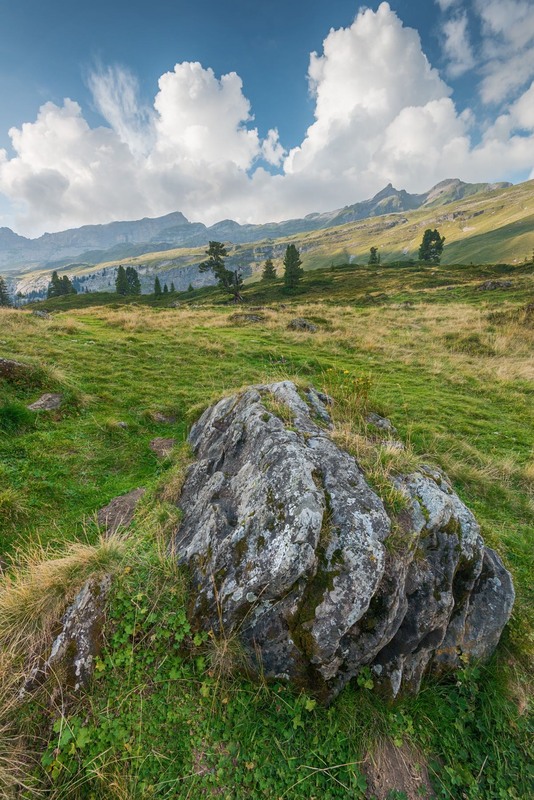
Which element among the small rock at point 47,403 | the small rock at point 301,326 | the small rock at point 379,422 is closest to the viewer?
the small rock at point 379,422

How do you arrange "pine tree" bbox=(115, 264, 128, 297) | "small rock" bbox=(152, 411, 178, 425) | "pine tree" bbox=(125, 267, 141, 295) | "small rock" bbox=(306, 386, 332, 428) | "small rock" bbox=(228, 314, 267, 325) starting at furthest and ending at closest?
"pine tree" bbox=(125, 267, 141, 295)
"pine tree" bbox=(115, 264, 128, 297)
"small rock" bbox=(228, 314, 267, 325)
"small rock" bbox=(152, 411, 178, 425)
"small rock" bbox=(306, 386, 332, 428)

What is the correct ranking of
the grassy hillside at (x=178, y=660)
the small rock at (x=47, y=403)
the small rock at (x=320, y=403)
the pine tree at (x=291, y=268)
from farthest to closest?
the pine tree at (x=291, y=268) → the small rock at (x=47, y=403) → the small rock at (x=320, y=403) → the grassy hillside at (x=178, y=660)

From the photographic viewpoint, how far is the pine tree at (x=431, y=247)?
90.6 meters

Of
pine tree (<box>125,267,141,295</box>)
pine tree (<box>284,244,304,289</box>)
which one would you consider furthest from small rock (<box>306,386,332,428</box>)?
pine tree (<box>125,267,141,295</box>)

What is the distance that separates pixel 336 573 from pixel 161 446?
7577 mm

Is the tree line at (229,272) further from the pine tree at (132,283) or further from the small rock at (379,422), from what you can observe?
the small rock at (379,422)

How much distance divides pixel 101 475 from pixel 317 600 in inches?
262

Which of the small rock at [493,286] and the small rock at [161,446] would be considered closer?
the small rock at [161,446]

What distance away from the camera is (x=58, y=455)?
28.3ft

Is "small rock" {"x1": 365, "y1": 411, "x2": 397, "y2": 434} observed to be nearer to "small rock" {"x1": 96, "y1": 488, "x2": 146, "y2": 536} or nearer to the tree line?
"small rock" {"x1": 96, "y1": 488, "x2": 146, "y2": 536}

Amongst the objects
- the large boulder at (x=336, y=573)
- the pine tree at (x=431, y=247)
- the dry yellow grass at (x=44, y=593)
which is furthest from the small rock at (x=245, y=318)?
the pine tree at (x=431, y=247)

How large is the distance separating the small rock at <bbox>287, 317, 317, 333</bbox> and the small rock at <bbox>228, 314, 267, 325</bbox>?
4.27 meters

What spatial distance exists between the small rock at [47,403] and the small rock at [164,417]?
301cm

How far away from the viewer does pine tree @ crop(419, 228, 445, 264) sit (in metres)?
90.6
